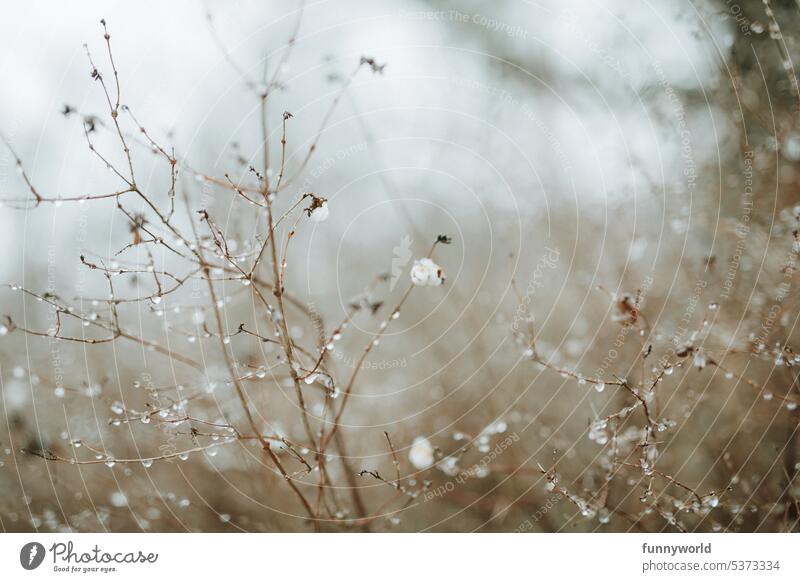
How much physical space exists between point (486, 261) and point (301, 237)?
0.50 metres

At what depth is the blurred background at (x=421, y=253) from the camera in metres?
1.13

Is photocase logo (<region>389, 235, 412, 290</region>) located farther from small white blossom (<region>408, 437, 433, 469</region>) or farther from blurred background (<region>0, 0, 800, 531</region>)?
small white blossom (<region>408, 437, 433, 469</region>)

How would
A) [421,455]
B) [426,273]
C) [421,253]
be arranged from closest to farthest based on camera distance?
1. [426,273]
2. [421,455]
3. [421,253]

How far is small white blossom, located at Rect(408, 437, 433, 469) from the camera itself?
1187mm

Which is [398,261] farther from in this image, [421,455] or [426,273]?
[421,455]

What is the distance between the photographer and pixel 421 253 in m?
1.35

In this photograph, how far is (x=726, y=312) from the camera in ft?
4.04
